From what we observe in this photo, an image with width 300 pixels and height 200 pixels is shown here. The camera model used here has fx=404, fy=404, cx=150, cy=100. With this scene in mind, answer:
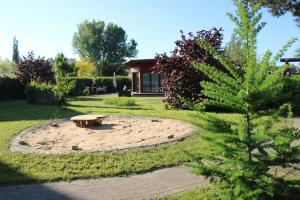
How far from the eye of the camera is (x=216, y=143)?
4664mm

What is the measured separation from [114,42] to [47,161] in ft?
299

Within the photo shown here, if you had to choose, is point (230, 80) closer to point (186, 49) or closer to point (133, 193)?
point (133, 193)

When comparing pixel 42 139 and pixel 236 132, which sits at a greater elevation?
pixel 236 132

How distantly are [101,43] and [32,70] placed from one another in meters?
67.0

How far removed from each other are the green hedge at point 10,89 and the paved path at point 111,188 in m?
25.1

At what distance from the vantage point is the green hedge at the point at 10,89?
30.4 meters

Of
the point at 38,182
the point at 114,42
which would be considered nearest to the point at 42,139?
the point at 38,182

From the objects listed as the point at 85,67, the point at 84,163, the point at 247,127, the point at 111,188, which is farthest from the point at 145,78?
the point at 85,67

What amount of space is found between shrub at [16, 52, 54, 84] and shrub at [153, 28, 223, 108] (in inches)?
540

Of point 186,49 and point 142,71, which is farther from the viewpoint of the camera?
point 142,71

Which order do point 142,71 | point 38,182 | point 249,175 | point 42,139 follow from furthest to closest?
point 142,71
point 42,139
point 38,182
point 249,175

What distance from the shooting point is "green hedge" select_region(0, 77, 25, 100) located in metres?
30.4

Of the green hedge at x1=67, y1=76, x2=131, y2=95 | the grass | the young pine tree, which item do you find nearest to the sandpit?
the grass

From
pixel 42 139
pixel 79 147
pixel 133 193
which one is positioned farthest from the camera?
pixel 42 139
